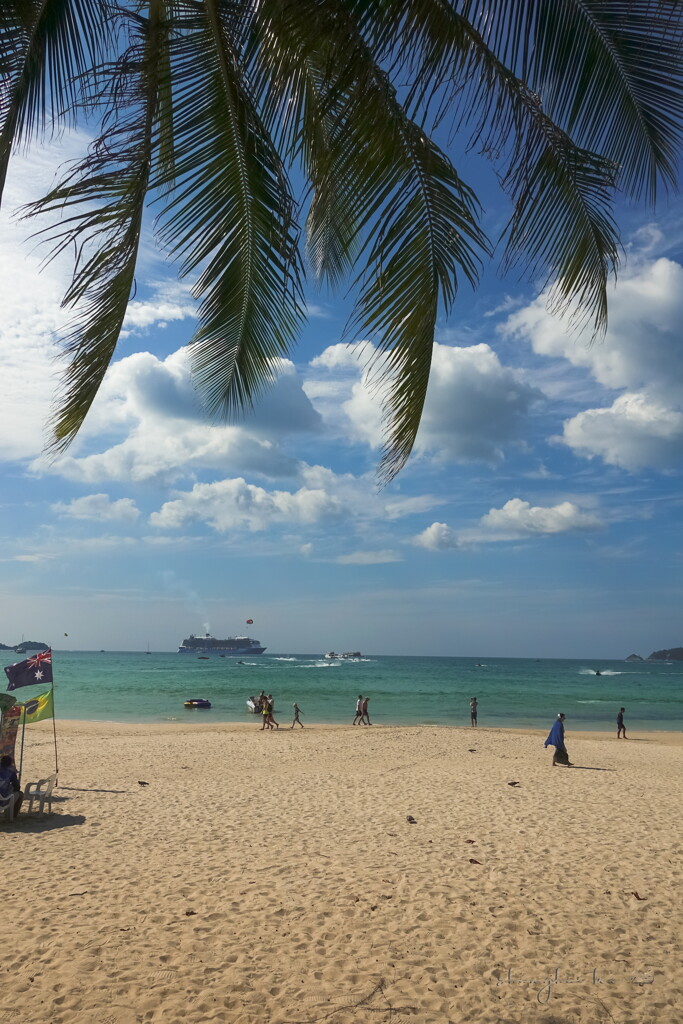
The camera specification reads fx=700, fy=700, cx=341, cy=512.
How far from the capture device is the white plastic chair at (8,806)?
374 inches

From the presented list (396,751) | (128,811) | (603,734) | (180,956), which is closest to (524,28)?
(180,956)

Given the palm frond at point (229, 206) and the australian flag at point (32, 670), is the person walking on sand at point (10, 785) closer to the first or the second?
the australian flag at point (32, 670)

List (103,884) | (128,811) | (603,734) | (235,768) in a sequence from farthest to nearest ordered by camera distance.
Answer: (603,734) < (235,768) < (128,811) < (103,884)

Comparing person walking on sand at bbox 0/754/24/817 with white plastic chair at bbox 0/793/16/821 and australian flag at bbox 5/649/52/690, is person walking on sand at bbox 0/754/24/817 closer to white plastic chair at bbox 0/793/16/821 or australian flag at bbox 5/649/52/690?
white plastic chair at bbox 0/793/16/821

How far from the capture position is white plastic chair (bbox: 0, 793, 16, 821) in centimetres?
949

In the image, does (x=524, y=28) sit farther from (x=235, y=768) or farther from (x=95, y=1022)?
(x=235, y=768)

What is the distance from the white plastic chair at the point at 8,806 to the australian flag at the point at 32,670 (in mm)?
2399

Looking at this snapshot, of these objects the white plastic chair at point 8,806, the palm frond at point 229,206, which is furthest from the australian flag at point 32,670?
the palm frond at point 229,206

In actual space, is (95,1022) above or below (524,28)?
below

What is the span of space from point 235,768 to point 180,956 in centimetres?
1056

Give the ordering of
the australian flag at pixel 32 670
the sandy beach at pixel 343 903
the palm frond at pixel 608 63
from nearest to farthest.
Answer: the palm frond at pixel 608 63, the sandy beach at pixel 343 903, the australian flag at pixel 32 670

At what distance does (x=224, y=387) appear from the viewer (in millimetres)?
4594

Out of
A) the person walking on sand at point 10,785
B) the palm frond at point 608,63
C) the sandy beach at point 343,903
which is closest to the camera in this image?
the palm frond at point 608,63

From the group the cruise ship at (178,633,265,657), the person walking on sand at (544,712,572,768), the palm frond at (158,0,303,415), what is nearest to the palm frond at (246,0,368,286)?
the palm frond at (158,0,303,415)
